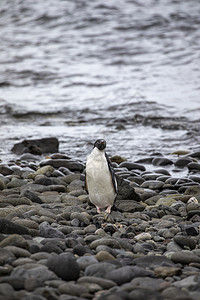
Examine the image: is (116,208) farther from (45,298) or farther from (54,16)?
(54,16)

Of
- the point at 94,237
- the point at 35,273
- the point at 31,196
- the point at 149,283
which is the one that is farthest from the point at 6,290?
the point at 31,196

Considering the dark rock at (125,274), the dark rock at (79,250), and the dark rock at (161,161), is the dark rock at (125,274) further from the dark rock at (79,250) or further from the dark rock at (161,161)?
the dark rock at (161,161)

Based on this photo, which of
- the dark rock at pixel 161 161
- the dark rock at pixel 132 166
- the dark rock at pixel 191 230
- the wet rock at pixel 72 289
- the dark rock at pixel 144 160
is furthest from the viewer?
the dark rock at pixel 144 160

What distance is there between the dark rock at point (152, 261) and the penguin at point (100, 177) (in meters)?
1.64

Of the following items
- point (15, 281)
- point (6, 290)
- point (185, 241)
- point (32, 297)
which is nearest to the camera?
point (32, 297)

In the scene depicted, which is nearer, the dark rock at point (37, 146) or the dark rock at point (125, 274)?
the dark rock at point (125, 274)

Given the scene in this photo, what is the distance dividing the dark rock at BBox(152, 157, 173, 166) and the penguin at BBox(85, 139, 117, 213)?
3173mm

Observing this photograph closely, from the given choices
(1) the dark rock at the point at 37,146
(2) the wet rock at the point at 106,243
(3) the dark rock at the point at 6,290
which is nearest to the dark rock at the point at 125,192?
(2) the wet rock at the point at 106,243

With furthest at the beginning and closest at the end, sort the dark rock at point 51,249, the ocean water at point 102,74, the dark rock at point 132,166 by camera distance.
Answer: the ocean water at point 102,74
the dark rock at point 132,166
the dark rock at point 51,249

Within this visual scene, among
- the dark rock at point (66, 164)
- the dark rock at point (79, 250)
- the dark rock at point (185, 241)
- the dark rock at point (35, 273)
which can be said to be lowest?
the dark rock at point (66, 164)

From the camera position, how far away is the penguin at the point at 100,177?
591cm

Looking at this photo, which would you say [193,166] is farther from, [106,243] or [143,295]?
[143,295]

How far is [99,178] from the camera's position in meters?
5.90

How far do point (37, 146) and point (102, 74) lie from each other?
8.39m
